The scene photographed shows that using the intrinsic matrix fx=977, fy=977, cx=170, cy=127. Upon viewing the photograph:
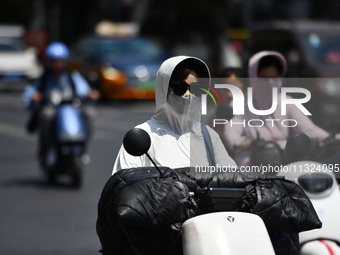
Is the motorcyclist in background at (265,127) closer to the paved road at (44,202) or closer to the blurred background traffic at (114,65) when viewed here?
the blurred background traffic at (114,65)

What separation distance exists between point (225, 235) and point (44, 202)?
23.5 ft

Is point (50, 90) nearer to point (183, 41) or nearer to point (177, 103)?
point (177, 103)

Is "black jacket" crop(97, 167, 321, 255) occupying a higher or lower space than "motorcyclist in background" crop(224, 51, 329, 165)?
lower

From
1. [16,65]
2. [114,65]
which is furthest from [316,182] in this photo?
[16,65]

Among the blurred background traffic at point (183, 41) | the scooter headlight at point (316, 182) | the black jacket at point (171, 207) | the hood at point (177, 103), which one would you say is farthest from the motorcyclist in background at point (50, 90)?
the black jacket at point (171, 207)

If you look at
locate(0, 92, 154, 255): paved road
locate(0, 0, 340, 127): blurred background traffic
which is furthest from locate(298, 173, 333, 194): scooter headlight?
locate(0, 0, 340, 127): blurred background traffic

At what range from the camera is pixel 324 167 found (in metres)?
4.23

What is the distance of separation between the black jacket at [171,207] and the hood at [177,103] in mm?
275

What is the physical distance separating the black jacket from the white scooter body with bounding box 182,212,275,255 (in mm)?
146

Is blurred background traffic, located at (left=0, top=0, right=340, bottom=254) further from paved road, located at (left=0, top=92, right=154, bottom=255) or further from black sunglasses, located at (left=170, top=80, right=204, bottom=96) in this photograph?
black sunglasses, located at (left=170, top=80, right=204, bottom=96)

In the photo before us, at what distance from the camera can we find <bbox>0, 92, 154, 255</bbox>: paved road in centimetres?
809

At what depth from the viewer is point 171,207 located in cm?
361

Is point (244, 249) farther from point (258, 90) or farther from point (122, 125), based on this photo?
point (122, 125)

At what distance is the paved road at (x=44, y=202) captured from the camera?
319 inches
